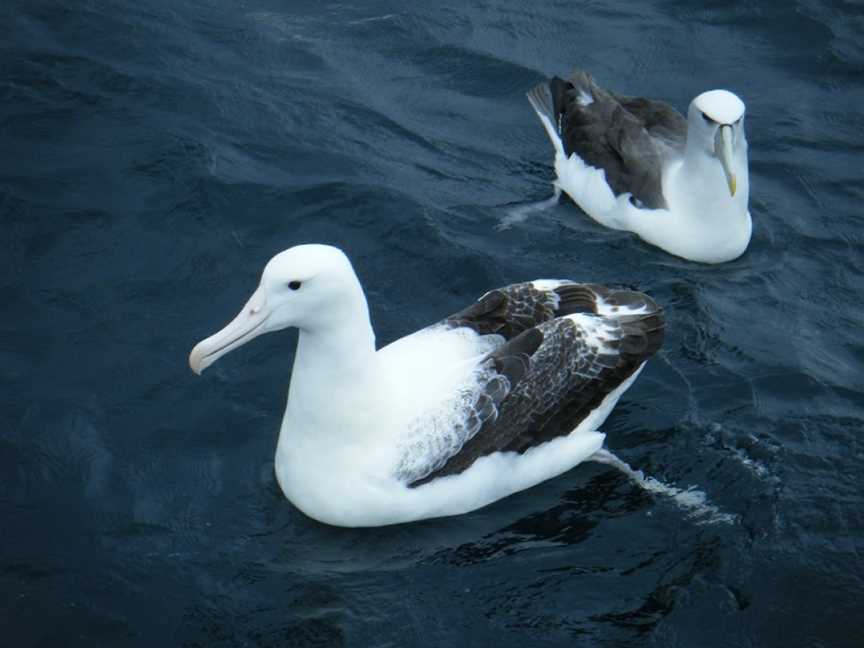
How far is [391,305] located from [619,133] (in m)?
2.95

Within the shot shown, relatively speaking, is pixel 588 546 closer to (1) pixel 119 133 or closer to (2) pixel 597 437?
(2) pixel 597 437

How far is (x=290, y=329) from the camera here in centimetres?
1062

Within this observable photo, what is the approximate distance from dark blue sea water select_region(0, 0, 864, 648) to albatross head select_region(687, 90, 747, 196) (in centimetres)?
87

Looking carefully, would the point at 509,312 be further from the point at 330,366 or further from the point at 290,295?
the point at 290,295

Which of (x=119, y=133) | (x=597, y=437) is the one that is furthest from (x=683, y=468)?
(x=119, y=133)

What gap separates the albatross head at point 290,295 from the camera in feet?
26.7

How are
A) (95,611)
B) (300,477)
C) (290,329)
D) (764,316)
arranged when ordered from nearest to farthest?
(95,611), (300,477), (290,329), (764,316)

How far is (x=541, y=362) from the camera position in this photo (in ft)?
30.3

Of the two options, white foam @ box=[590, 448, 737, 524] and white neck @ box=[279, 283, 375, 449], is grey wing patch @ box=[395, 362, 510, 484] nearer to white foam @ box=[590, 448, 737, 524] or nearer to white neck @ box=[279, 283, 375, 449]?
white neck @ box=[279, 283, 375, 449]

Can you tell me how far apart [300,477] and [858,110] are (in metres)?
8.33

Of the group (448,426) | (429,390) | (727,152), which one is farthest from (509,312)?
(727,152)

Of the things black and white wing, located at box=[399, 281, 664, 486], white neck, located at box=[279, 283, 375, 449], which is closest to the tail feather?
black and white wing, located at box=[399, 281, 664, 486]

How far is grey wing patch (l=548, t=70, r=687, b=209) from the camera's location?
1226 cm

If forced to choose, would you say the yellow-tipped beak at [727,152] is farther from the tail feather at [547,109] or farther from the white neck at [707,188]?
the tail feather at [547,109]
